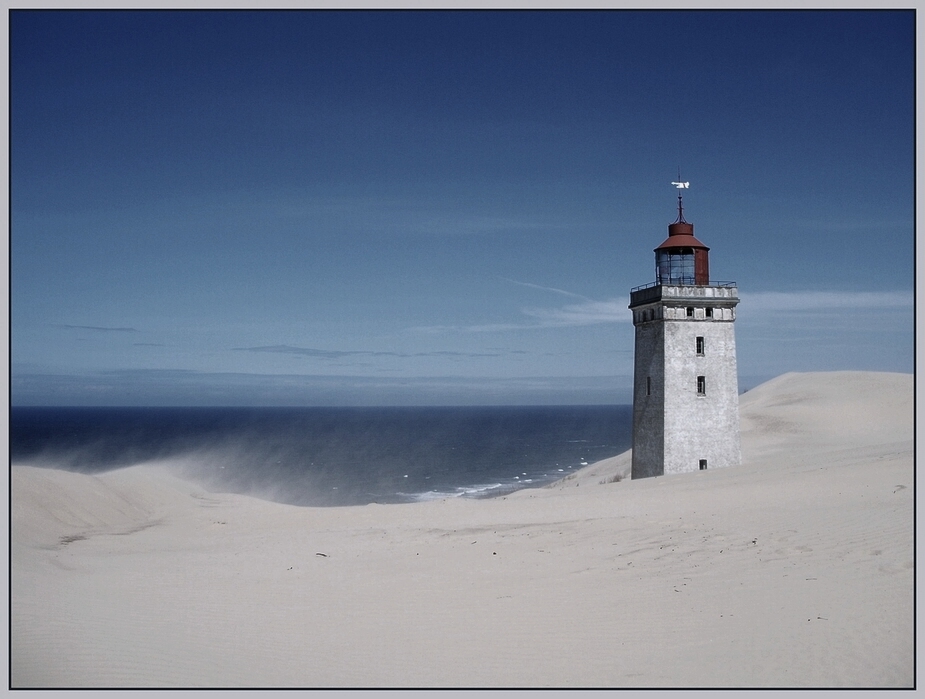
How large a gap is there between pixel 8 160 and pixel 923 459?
11.6 m

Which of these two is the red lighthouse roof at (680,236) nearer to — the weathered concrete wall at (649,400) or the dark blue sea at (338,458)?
the weathered concrete wall at (649,400)

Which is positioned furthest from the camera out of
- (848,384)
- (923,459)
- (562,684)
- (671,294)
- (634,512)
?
(848,384)

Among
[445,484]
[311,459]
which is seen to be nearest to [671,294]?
[445,484]

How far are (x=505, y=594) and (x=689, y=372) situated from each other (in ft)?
65.8

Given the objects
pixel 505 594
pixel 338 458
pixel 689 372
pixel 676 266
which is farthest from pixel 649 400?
pixel 338 458

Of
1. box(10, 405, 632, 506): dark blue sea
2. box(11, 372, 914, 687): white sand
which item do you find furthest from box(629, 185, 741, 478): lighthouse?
box(10, 405, 632, 506): dark blue sea

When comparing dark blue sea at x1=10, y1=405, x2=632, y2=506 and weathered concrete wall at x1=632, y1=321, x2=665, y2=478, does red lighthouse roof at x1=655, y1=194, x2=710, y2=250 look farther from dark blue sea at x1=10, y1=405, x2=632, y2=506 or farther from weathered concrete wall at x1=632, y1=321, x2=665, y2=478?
dark blue sea at x1=10, y1=405, x2=632, y2=506

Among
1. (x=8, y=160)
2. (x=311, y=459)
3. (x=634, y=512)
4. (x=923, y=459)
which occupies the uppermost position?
(x=8, y=160)

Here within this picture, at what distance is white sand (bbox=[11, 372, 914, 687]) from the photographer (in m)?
9.34

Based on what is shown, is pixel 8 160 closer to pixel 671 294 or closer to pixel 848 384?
pixel 671 294

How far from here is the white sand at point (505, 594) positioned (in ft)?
30.7

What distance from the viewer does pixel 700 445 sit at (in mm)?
30906

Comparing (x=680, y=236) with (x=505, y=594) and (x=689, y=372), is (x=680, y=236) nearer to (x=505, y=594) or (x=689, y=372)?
(x=689, y=372)

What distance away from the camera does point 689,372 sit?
30.8 m
